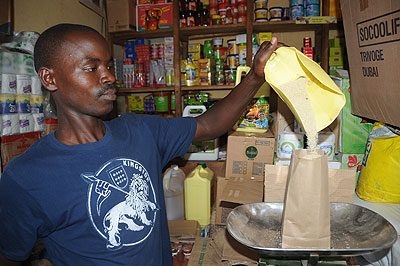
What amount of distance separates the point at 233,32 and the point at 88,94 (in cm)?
220

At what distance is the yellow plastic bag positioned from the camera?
1.17 metres

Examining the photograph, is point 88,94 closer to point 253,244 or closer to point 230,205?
point 253,244

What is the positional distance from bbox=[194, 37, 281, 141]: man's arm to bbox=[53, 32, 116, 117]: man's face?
396 mm

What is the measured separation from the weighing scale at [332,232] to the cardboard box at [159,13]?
215 cm

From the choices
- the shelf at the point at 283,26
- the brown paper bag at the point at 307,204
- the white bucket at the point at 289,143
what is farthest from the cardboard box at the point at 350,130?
the shelf at the point at 283,26

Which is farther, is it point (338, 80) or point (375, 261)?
point (338, 80)

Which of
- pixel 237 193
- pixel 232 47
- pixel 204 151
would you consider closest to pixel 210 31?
pixel 232 47

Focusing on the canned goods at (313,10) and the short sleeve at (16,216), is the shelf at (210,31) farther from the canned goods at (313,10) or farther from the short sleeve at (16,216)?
the short sleeve at (16,216)

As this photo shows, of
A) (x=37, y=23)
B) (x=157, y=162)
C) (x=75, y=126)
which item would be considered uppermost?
(x=37, y=23)

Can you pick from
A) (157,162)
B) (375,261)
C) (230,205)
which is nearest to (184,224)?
(230,205)

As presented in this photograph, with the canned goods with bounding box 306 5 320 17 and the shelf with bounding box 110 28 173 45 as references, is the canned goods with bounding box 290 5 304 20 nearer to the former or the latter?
the canned goods with bounding box 306 5 320 17

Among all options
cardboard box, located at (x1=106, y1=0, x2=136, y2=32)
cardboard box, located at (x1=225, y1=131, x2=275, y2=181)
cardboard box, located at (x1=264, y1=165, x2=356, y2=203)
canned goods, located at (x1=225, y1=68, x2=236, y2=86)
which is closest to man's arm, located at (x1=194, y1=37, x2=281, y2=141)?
cardboard box, located at (x1=264, y1=165, x2=356, y2=203)

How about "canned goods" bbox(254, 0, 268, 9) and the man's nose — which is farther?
"canned goods" bbox(254, 0, 268, 9)

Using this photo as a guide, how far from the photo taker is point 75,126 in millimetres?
917
